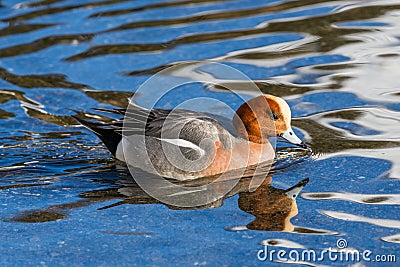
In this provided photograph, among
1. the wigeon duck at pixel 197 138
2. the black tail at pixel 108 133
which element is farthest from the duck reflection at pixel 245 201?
the black tail at pixel 108 133

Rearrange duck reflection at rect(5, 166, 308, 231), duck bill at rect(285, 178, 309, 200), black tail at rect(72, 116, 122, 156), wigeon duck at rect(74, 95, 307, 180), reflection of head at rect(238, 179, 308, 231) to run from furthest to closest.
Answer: black tail at rect(72, 116, 122, 156) → wigeon duck at rect(74, 95, 307, 180) → duck bill at rect(285, 178, 309, 200) → duck reflection at rect(5, 166, 308, 231) → reflection of head at rect(238, 179, 308, 231)

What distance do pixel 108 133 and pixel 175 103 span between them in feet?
4.21

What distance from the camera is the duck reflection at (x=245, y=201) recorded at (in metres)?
5.33

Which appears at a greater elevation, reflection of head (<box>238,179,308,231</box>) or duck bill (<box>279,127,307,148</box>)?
duck bill (<box>279,127,307,148</box>)

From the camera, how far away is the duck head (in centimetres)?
624

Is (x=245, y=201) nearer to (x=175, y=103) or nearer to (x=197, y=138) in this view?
(x=197, y=138)

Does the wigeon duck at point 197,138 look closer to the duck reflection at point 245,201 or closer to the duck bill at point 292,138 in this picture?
the duck bill at point 292,138

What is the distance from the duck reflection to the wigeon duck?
0.19 meters

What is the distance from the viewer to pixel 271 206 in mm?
5578

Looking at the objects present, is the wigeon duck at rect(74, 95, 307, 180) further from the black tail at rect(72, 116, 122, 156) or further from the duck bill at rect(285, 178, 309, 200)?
the duck bill at rect(285, 178, 309, 200)

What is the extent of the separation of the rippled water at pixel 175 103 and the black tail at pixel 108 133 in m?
0.13

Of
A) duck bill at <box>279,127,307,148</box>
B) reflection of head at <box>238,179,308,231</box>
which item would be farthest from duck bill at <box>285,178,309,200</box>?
duck bill at <box>279,127,307,148</box>

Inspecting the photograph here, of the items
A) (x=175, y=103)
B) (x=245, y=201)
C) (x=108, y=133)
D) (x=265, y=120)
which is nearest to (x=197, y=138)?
(x=265, y=120)

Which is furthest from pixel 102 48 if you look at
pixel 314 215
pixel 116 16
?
pixel 314 215
